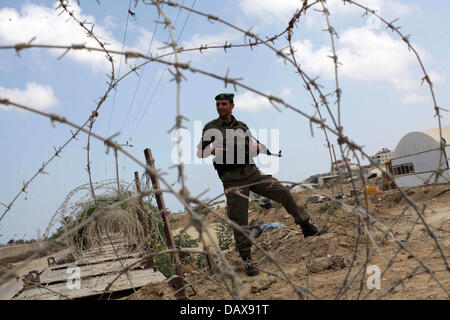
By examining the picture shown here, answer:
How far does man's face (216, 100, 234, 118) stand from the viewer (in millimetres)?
4367

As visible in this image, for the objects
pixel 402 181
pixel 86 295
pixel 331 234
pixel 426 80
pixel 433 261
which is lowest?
pixel 86 295

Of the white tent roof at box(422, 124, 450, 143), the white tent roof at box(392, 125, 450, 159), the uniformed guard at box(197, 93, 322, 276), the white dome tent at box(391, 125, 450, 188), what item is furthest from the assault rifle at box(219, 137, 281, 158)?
the white tent roof at box(422, 124, 450, 143)

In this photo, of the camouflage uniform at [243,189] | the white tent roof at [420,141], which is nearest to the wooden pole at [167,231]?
the camouflage uniform at [243,189]

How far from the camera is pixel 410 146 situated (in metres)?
22.9

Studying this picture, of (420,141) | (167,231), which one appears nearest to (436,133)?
(420,141)

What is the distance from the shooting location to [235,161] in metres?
4.35

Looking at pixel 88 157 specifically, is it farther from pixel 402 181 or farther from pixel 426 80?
pixel 402 181

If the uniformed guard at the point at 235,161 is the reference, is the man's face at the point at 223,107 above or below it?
above

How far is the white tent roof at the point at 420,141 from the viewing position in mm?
21003

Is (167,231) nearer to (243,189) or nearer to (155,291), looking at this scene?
(155,291)

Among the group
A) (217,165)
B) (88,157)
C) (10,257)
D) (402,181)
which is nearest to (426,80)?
(88,157)

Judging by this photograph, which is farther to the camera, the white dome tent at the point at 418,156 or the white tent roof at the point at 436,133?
the white tent roof at the point at 436,133

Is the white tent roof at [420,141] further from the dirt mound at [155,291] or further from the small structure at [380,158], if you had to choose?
the dirt mound at [155,291]
